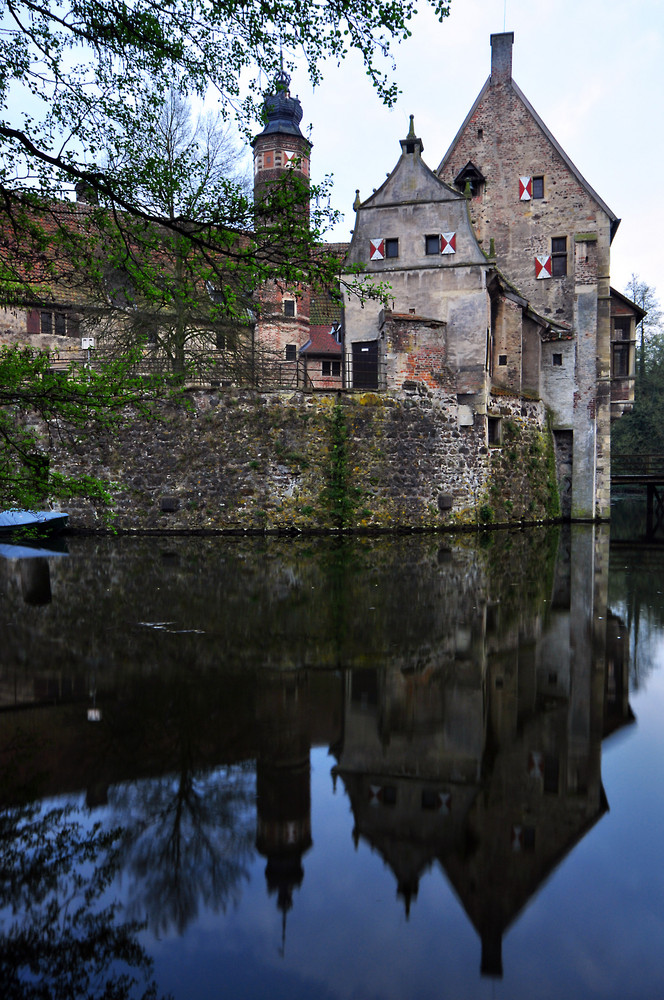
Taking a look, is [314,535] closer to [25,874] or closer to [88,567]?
[88,567]

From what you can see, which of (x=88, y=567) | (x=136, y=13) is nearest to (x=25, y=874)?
(x=136, y=13)

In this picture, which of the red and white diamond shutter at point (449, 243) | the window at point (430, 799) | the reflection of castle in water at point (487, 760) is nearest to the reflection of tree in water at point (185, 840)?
the reflection of castle in water at point (487, 760)

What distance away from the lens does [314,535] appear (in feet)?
72.2

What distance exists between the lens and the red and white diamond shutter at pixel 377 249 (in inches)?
967

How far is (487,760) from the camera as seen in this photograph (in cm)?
499

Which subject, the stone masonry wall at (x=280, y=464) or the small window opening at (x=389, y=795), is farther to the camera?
the stone masonry wall at (x=280, y=464)

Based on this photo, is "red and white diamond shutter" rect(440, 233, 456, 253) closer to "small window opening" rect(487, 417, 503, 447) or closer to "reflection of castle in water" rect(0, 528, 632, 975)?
"small window opening" rect(487, 417, 503, 447)

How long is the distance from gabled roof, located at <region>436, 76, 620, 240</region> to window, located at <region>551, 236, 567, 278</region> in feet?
5.64

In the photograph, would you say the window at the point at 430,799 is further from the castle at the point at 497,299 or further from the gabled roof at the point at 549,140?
the gabled roof at the point at 549,140

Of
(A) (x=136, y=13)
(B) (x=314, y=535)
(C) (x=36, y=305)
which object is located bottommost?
(B) (x=314, y=535)

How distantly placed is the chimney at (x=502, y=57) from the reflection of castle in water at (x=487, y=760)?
2839 cm

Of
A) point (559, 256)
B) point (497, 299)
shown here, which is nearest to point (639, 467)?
point (559, 256)

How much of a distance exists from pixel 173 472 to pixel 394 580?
11.6 metres

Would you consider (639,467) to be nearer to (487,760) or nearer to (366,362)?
(366,362)
